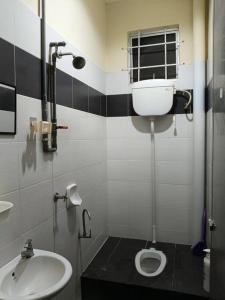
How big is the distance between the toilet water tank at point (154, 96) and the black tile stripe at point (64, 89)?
0.18 meters

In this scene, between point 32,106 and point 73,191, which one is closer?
point 32,106

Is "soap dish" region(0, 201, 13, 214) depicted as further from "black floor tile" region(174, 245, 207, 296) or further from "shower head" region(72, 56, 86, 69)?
"black floor tile" region(174, 245, 207, 296)

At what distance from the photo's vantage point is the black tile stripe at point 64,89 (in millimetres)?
1229

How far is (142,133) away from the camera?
2.64 metres

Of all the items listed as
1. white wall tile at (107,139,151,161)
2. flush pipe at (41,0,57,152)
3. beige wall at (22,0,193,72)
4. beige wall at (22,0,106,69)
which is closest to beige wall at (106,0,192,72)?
beige wall at (22,0,193,72)

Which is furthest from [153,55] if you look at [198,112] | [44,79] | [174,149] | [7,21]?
[7,21]

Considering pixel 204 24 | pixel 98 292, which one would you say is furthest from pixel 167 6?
pixel 98 292

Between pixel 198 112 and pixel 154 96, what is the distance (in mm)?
458

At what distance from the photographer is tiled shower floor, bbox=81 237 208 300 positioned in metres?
1.85

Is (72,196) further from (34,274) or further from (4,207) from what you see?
(4,207)

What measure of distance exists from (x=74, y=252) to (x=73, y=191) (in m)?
0.53

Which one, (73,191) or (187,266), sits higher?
(73,191)

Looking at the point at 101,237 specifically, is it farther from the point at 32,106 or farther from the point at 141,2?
the point at 141,2

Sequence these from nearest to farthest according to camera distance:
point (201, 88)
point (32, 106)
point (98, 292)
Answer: point (32, 106)
point (98, 292)
point (201, 88)
